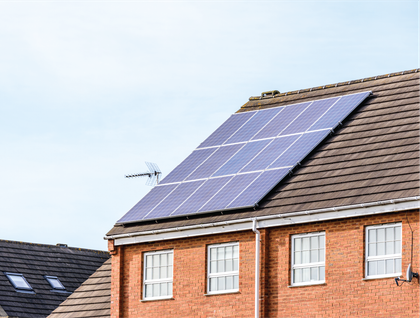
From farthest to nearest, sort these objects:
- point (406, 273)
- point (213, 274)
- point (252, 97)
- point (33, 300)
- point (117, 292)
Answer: point (33, 300) → point (252, 97) → point (117, 292) → point (213, 274) → point (406, 273)

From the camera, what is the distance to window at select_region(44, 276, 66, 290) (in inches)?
1593

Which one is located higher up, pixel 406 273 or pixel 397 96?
pixel 397 96

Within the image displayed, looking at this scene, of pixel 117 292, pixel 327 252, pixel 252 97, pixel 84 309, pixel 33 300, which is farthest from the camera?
pixel 33 300

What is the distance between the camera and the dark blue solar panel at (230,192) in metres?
25.5

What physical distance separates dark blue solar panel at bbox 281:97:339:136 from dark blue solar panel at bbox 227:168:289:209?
2.40 m

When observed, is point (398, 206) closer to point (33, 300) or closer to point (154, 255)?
point (154, 255)

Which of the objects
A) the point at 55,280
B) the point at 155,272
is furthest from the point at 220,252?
the point at 55,280

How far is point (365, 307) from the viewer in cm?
2239

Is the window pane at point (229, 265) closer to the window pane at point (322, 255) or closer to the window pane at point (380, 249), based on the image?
the window pane at point (322, 255)

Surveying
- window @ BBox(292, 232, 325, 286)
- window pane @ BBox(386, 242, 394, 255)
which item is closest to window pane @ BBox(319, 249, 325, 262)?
window @ BBox(292, 232, 325, 286)

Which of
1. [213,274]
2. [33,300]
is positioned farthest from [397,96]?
[33,300]

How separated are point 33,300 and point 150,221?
13300 millimetres

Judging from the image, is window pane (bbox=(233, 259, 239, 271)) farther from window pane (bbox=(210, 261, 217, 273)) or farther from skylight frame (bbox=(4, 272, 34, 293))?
skylight frame (bbox=(4, 272, 34, 293))

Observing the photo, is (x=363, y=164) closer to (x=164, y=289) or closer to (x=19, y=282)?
(x=164, y=289)
